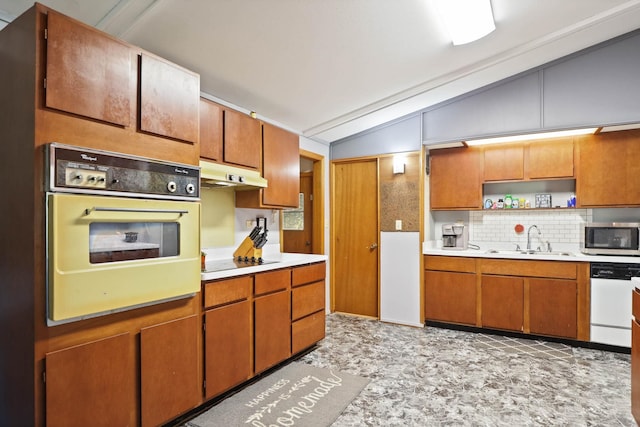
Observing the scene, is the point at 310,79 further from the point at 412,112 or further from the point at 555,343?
the point at 555,343

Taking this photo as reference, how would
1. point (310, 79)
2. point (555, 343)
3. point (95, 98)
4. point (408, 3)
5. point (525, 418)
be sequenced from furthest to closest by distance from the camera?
1. point (555, 343)
2. point (310, 79)
3. point (408, 3)
4. point (525, 418)
5. point (95, 98)

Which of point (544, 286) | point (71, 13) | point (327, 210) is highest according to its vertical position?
point (71, 13)

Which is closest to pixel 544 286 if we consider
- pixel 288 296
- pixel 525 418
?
pixel 525 418

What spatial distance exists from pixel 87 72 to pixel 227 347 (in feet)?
6.16

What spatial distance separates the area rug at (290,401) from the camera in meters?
2.28

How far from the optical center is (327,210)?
194 inches

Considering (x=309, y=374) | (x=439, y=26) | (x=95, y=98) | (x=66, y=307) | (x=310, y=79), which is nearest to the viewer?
(x=66, y=307)

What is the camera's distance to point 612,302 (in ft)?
11.5

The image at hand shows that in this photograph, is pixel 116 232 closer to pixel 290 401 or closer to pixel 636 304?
pixel 290 401

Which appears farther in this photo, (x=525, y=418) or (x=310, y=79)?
(x=310, y=79)

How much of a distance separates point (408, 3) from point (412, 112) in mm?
2069

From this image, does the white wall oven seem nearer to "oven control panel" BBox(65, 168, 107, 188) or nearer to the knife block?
"oven control panel" BBox(65, 168, 107, 188)

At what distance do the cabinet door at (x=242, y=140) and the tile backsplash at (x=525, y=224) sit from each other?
3069 mm

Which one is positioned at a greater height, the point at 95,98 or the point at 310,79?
the point at 310,79
